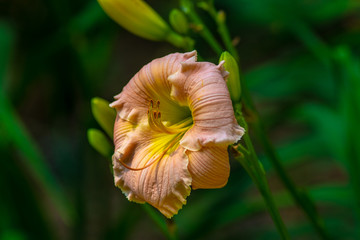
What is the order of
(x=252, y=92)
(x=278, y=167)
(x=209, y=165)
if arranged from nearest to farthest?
1. (x=209, y=165)
2. (x=278, y=167)
3. (x=252, y=92)

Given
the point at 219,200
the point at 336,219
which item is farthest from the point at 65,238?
the point at 336,219

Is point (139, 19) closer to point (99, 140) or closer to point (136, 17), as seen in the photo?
point (136, 17)

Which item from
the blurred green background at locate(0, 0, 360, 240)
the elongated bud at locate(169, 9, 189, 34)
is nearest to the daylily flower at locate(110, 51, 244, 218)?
the elongated bud at locate(169, 9, 189, 34)

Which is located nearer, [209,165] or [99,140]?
[209,165]

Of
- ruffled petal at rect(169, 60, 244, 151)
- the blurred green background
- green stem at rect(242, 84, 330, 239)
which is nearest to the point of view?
ruffled petal at rect(169, 60, 244, 151)

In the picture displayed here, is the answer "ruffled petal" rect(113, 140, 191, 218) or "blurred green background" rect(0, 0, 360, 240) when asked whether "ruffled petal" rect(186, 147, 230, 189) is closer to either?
"ruffled petal" rect(113, 140, 191, 218)

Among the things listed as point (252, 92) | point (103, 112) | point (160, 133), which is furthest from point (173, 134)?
point (252, 92)
